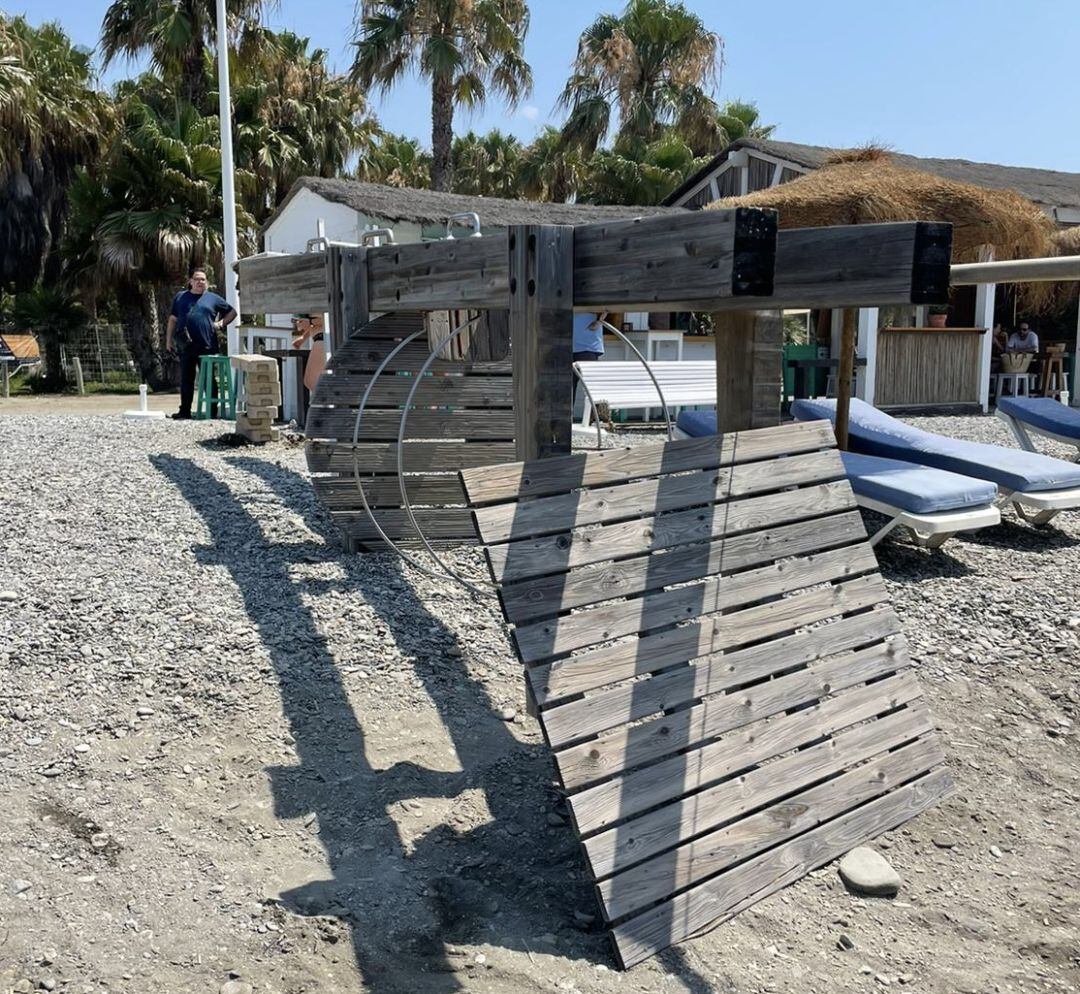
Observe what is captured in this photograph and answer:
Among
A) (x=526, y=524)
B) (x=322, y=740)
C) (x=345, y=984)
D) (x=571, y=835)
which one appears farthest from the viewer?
(x=322, y=740)

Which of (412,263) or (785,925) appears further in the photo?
(412,263)

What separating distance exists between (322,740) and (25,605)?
1.84 m

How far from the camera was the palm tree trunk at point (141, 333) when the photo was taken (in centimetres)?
2334

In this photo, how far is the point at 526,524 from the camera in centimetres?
326

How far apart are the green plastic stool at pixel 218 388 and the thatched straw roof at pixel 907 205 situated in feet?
21.2

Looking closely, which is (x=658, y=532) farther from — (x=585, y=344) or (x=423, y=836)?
(x=585, y=344)

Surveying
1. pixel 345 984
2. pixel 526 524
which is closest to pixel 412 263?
pixel 526 524

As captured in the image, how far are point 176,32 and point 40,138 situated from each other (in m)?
4.23

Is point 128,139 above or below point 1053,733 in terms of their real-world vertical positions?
above

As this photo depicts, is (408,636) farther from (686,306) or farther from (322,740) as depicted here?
(686,306)

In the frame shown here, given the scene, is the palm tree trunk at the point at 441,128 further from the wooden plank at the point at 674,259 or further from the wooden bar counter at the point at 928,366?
the wooden plank at the point at 674,259

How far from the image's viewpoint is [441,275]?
182 inches

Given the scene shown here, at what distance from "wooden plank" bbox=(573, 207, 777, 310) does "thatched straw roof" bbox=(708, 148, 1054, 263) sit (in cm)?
560

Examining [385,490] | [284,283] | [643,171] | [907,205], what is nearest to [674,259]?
[385,490]
